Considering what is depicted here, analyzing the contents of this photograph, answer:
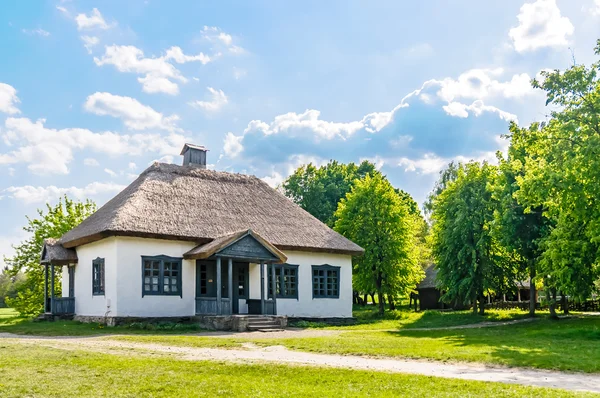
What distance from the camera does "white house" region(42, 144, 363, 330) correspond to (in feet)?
84.8

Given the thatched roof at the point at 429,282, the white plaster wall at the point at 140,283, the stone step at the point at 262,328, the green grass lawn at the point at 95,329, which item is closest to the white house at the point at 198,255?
the white plaster wall at the point at 140,283

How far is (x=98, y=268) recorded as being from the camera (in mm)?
27141

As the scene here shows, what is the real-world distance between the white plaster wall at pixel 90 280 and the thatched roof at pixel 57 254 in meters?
0.33

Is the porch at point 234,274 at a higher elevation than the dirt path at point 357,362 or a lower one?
higher

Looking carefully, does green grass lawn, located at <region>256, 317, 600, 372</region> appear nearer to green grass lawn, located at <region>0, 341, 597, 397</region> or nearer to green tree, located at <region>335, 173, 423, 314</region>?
green grass lawn, located at <region>0, 341, 597, 397</region>

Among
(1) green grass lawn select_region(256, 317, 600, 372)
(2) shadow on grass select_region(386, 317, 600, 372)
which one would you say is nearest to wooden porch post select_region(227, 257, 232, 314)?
(1) green grass lawn select_region(256, 317, 600, 372)

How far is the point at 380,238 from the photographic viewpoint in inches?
1473

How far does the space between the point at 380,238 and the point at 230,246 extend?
13577 millimetres

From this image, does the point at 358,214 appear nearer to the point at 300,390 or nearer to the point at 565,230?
the point at 565,230

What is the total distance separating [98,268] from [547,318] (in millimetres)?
21175

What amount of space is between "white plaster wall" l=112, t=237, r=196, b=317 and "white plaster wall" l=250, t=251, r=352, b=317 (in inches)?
135

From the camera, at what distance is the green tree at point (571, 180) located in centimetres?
2080

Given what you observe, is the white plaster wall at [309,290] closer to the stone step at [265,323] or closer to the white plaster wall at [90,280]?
the stone step at [265,323]

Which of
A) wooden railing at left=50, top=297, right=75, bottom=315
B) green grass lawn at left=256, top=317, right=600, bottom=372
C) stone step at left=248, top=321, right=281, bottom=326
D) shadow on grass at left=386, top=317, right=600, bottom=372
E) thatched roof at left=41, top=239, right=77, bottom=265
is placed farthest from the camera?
wooden railing at left=50, top=297, right=75, bottom=315
